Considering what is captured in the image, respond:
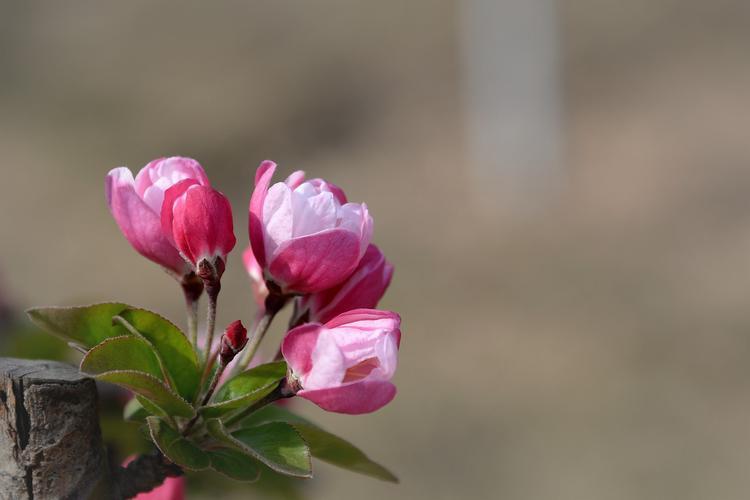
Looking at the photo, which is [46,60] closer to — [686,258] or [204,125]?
[204,125]

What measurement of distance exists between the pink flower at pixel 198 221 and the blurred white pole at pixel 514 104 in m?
5.17

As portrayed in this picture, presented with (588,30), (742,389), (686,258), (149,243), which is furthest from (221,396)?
(588,30)

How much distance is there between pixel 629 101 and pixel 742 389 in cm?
276

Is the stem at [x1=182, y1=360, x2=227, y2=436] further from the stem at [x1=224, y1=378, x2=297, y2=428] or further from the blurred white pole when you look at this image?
the blurred white pole

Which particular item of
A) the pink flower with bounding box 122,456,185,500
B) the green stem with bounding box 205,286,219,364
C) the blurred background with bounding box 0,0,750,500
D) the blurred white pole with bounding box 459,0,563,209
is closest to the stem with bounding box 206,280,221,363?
the green stem with bounding box 205,286,219,364

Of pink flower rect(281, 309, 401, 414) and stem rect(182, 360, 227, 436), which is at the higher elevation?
pink flower rect(281, 309, 401, 414)

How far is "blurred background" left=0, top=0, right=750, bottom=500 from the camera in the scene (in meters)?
3.65

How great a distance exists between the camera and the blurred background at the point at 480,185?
12.0 feet

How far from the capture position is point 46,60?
288 inches

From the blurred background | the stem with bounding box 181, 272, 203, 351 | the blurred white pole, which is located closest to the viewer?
the stem with bounding box 181, 272, 203, 351

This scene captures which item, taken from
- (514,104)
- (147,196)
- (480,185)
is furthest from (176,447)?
(514,104)

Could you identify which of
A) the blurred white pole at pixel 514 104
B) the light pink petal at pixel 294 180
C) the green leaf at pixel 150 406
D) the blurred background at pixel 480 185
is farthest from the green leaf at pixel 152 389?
the blurred white pole at pixel 514 104

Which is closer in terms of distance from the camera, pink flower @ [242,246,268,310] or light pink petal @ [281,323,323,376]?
light pink petal @ [281,323,323,376]

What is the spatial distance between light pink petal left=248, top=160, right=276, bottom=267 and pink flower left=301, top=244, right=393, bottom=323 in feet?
0.15
